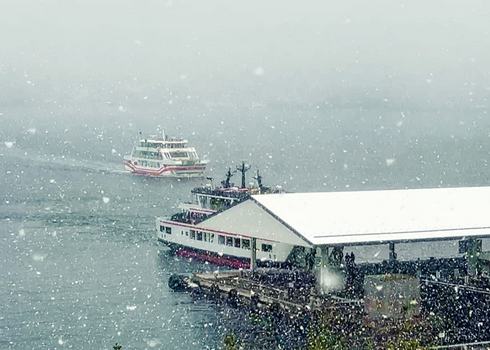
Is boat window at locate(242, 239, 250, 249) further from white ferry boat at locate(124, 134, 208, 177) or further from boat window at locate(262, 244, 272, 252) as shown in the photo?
white ferry boat at locate(124, 134, 208, 177)

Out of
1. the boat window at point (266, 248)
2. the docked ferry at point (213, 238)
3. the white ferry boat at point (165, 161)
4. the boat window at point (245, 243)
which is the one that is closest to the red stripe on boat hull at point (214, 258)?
the docked ferry at point (213, 238)

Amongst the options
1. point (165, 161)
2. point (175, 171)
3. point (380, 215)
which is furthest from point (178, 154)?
point (380, 215)

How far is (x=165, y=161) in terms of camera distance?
134000 mm

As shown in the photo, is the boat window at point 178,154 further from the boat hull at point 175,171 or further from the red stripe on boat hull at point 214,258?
the red stripe on boat hull at point 214,258

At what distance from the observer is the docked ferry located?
56.8m

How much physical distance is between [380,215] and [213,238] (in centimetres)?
1948

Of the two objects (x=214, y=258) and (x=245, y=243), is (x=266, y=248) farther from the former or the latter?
(x=214, y=258)

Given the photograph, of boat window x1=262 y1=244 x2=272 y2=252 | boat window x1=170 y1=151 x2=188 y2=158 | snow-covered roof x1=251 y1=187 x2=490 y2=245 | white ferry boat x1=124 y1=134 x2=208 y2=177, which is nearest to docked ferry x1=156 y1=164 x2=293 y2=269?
boat window x1=262 y1=244 x2=272 y2=252

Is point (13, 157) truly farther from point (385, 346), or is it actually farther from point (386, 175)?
point (385, 346)

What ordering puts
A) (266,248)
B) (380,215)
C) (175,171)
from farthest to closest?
(175,171), (266,248), (380,215)

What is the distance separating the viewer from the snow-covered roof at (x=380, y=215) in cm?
4197

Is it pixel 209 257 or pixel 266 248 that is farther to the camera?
pixel 209 257

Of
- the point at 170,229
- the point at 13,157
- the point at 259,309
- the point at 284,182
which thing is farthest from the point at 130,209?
the point at 13,157

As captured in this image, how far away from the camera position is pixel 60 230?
263ft
